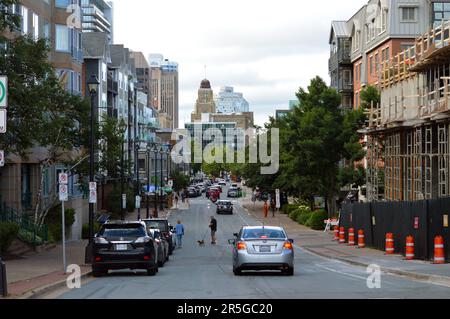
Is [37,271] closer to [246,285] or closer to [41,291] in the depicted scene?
[41,291]

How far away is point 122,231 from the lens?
24766 mm

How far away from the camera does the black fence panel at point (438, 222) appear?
92.0 feet

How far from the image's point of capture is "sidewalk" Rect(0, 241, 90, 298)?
1991cm

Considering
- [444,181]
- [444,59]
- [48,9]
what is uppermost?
[48,9]

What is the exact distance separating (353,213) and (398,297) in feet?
93.8

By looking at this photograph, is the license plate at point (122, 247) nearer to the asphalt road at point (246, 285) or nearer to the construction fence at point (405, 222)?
the asphalt road at point (246, 285)

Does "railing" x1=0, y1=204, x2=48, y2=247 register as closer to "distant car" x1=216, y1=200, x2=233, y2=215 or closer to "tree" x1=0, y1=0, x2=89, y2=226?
"tree" x1=0, y1=0, x2=89, y2=226

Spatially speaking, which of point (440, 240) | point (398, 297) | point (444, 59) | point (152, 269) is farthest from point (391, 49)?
point (398, 297)

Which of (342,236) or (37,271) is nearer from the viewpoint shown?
(37,271)

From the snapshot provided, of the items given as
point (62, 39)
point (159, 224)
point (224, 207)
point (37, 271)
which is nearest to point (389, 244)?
point (159, 224)

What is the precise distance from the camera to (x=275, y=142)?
89.7m

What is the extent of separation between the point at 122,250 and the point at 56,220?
22393 millimetres

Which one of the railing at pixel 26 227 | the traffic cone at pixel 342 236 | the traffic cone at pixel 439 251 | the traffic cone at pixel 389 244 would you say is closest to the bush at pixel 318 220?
the traffic cone at pixel 342 236
